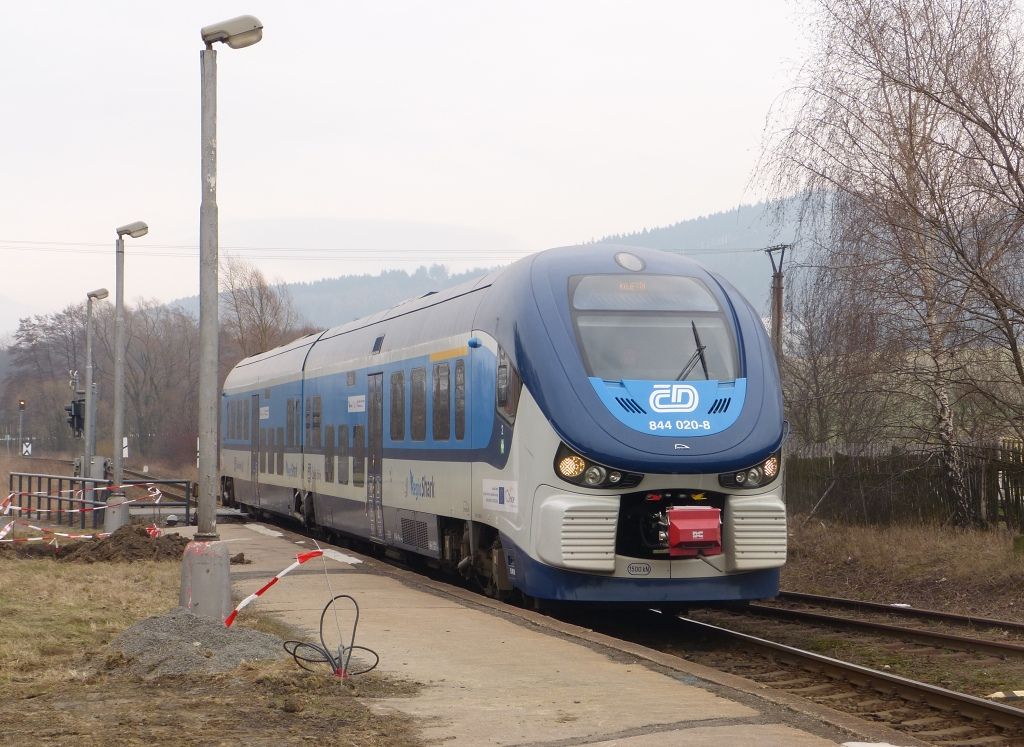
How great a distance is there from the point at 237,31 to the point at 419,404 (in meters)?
5.18

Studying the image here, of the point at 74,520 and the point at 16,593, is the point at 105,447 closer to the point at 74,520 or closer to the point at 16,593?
the point at 74,520

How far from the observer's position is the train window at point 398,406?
16703 millimetres

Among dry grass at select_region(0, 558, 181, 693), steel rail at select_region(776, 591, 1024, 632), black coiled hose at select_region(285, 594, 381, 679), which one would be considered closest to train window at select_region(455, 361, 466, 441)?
dry grass at select_region(0, 558, 181, 693)

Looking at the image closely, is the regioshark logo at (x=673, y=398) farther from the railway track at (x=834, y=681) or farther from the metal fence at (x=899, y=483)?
the metal fence at (x=899, y=483)

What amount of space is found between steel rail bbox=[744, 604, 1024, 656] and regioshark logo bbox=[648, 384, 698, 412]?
129 inches

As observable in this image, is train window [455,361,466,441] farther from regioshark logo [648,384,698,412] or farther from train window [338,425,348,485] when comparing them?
train window [338,425,348,485]

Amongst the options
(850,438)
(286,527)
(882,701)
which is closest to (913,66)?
(850,438)

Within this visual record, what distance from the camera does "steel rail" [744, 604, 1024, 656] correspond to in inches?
468

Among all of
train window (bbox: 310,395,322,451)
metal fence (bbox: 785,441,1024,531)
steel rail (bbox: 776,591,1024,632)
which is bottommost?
steel rail (bbox: 776,591,1024,632)

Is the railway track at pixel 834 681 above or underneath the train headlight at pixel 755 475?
underneath

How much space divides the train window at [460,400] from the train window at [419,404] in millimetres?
1282

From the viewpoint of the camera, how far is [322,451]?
70.3ft

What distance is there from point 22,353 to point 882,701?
336 feet

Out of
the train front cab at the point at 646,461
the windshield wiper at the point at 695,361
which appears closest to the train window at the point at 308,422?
the train front cab at the point at 646,461
